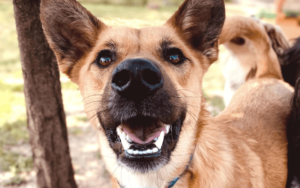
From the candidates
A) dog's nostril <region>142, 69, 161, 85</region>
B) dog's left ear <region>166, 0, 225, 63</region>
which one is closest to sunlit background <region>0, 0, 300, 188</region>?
dog's left ear <region>166, 0, 225, 63</region>

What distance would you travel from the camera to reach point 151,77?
1.55 metres

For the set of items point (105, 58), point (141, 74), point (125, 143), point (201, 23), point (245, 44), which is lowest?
point (125, 143)

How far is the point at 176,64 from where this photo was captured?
81.0 inches

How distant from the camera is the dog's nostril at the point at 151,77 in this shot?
151cm

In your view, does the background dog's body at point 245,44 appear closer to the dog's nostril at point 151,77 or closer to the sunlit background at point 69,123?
the sunlit background at point 69,123

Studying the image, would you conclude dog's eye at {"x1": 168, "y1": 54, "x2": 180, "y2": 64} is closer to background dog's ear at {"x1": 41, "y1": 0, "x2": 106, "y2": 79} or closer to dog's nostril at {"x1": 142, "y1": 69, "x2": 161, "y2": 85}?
dog's nostril at {"x1": 142, "y1": 69, "x2": 161, "y2": 85}

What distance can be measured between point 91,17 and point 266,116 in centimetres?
197

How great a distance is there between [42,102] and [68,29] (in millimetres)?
792

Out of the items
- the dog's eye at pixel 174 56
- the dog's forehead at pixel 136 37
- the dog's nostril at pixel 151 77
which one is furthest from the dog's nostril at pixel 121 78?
the dog's eye at pixel 174 56

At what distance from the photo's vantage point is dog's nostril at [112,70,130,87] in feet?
4.92

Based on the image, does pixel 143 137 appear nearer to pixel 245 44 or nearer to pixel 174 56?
pixel 174 56

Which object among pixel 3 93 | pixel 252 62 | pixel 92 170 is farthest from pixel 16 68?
pixel 252 62

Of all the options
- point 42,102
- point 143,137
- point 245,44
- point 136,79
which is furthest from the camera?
point 245,44

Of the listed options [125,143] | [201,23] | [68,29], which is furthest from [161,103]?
[68,29]
